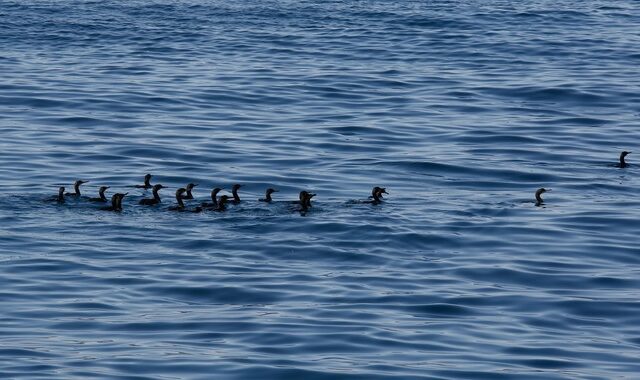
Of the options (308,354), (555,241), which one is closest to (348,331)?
(308,354)

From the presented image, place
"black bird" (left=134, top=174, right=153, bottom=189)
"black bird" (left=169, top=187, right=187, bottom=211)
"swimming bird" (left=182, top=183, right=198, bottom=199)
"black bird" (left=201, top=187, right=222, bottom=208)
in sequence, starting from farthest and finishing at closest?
"black bird" (left=134, top=174, right=153, bottom=189)
"swimming bird" (left=182, top=183, right=198, bottom=199)
"black bird" (left=201, top=187, right=222, bottom=208)
"black bird" (left=169, top=187, right=187, bottom=211)

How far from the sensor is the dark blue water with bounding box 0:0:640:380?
17.4 meters

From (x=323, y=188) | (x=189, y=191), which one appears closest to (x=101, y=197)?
(x=189, y=191)

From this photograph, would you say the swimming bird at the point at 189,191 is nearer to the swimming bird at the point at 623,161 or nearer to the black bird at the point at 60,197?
the black bird at the point at 60,197

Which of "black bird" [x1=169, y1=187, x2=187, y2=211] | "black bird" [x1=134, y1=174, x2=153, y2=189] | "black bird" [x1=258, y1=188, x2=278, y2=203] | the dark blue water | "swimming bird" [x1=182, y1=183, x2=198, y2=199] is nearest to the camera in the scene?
the dark blue water

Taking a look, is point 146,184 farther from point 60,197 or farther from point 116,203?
point 60,197

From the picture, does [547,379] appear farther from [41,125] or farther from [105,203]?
[41,125]

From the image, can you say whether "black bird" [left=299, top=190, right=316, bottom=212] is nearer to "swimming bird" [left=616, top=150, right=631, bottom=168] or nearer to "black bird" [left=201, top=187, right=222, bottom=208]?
"black bird" [left=201, top=187, right=222, bottom=208]

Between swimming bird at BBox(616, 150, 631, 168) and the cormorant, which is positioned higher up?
the cormorant

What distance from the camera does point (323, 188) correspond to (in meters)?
26.6

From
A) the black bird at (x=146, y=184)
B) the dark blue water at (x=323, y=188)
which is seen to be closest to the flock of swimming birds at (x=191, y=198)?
the dark blue water at (x=323, y=188)

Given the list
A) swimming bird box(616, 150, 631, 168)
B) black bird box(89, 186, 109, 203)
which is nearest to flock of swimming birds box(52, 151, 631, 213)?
black bird box(89, 186, 109, 203)

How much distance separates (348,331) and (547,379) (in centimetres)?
283

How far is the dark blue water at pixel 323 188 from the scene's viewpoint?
1739 centimetres
